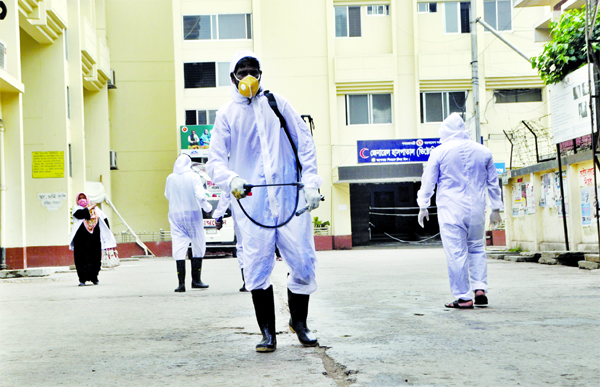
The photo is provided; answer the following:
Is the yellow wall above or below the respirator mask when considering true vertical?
above

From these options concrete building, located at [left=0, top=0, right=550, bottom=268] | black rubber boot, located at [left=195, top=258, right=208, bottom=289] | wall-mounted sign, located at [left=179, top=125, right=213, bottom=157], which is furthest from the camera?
concrete building, located at [left=0, top=0, right=550, bottom=268]

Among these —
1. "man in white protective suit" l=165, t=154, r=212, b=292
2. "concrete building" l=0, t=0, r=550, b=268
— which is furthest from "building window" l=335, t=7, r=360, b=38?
"man in white protective suit" l=165, t=154, r=212, b=292

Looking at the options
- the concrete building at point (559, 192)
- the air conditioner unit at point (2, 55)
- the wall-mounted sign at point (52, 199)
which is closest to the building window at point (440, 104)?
the concrete building at point (559, 192)

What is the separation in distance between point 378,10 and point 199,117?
955cm

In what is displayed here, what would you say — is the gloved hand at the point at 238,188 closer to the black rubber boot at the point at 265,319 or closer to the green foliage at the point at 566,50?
the black rubber boot at the point at 265,319

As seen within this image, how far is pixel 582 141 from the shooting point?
13.4 metres

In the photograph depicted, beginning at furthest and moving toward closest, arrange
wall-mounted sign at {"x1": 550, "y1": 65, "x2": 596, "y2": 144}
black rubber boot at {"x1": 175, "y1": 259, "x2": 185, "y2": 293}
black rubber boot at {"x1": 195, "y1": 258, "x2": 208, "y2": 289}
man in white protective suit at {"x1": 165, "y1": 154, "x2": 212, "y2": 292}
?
wall-mounted sign at {"x1": 550, "y1": 65, "x2": 596, "y2": 144}
black rubber boot at {"x1": 195, "y1": 258, "x2": 208, "y2": 289}
man in white protective suit at {"x1": 165, "y1": 154, "x2": 212, "y2": 292}
black rubber boot at {"x1": 175, "y1": 259, "x2": 185, "y2": 293}

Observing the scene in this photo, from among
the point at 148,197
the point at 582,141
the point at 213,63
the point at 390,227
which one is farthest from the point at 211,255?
the point at 582,141

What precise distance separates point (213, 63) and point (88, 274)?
21.4 m

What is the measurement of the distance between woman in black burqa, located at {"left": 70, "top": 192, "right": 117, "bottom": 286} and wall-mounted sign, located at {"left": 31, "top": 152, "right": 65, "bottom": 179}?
1024 cm

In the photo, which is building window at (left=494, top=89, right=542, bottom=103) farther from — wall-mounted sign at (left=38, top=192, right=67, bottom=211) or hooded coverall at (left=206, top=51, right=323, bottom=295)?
hooded coverall at (left=206, top=51, right=323, bottom=295)

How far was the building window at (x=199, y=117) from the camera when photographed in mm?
32562

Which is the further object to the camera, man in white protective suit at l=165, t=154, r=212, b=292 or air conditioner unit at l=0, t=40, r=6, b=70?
air conditioner unit at l=0, t=40, r=6, b=70

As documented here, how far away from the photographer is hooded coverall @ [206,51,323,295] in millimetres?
4758
